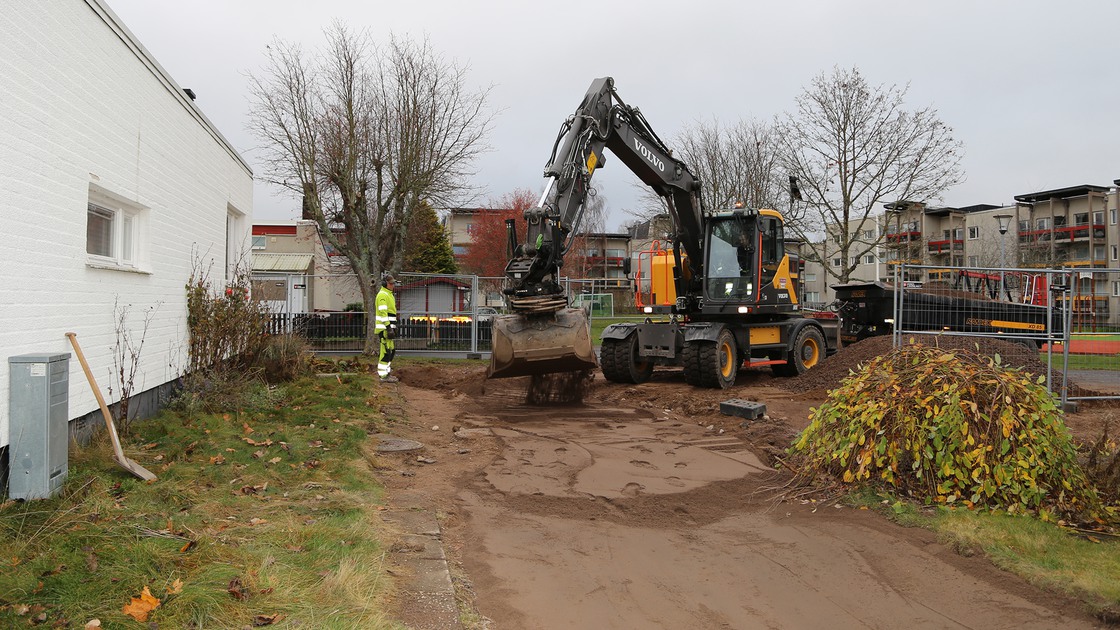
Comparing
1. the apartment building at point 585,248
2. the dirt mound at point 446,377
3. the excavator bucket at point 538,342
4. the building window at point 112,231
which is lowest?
the dirt mound at point 446,377

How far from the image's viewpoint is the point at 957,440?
5758 mm

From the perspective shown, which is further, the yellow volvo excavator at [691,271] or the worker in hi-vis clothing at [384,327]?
the worker in hi-vis clothing at [384,327]

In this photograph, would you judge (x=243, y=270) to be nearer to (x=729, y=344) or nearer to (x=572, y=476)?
(x=572, y=476)

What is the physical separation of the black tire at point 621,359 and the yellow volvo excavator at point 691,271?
2 centimetres

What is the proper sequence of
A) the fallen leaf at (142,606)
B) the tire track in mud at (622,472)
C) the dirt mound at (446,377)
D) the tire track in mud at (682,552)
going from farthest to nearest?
the dirt mound at (446,377)
the tire track in mud at (622,472)
the tire track in mud at (682,552)
the fallen leaf at (142,606)

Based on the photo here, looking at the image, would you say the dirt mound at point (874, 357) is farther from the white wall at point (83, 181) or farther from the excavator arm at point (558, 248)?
the white wall at point (83, 181)

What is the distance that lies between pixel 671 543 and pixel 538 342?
199 inches

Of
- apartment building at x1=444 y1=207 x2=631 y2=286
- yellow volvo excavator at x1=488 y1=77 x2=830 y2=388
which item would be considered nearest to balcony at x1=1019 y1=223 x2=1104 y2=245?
apartment building at x1=444 y1=207 x2=631 y2=286

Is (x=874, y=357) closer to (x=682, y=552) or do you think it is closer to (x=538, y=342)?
(x=538, y=342)

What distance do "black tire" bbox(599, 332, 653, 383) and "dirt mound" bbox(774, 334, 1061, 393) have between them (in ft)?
9.38

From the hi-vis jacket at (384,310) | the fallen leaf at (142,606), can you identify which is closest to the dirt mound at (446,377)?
Answer: the hi-vis jacket at (384,310)

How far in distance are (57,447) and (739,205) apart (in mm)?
11963

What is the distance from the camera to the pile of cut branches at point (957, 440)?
5.52 meters

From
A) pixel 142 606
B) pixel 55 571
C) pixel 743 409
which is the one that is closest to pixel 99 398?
pixel 55 571
